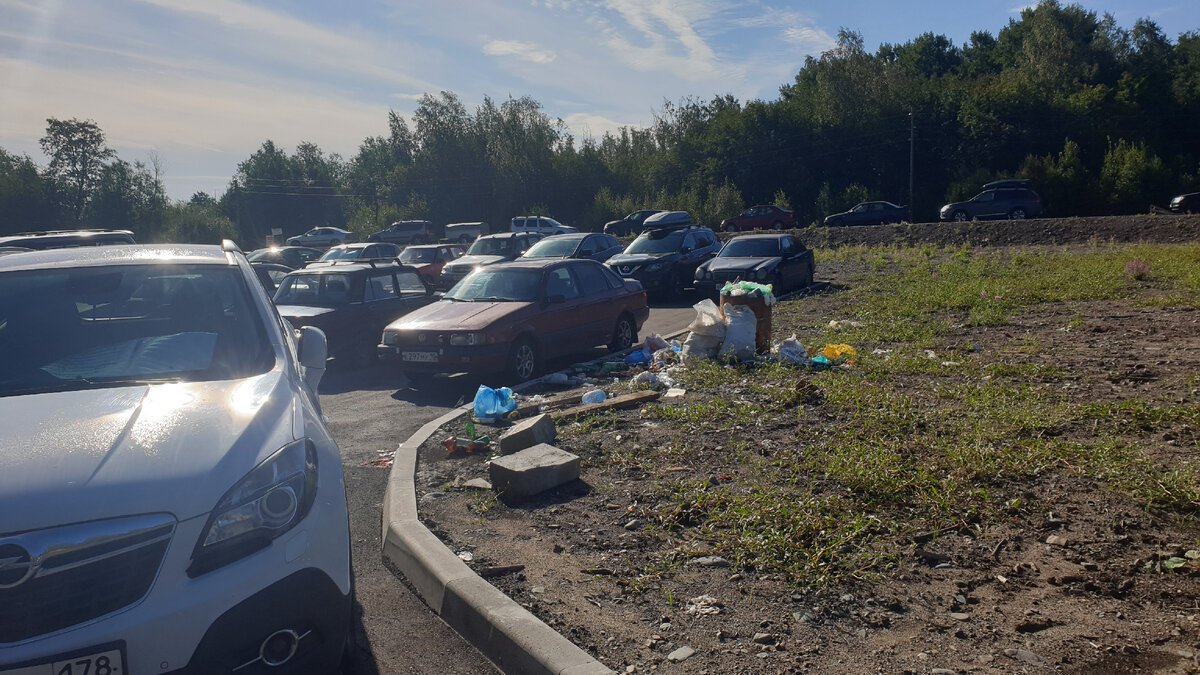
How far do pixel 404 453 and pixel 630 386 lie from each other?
293 centimetres

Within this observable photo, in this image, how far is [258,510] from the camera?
2793 mm

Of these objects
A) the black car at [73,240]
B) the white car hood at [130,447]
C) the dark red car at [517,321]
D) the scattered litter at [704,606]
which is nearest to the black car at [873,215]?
the dark red car at [517,321]

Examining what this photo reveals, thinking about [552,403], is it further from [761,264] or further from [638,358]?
[761,264]

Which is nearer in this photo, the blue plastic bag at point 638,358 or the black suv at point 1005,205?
the blue plastic bag at point 638,358

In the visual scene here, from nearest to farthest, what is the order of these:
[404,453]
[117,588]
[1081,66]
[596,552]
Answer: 1. [117,588]
2. [596,552]
3. [404,453]
4. [1081,66]

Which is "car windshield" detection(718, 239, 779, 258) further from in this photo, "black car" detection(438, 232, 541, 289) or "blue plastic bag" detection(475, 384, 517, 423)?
"blue plastic bag" detection(475, 384, 517, 423)

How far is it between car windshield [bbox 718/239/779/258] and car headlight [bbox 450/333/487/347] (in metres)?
10.8

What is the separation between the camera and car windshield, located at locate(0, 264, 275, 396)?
140 inches

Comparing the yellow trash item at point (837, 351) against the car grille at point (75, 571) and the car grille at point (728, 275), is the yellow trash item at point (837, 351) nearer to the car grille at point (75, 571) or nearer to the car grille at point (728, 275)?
the car grille at point (75, 571)

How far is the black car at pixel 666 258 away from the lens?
777 inches

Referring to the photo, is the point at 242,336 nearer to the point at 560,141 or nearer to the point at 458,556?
the point at 458,556

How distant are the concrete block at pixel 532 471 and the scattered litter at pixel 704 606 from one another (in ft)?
6.22

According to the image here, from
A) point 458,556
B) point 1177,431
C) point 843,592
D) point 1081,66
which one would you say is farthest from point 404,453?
point 1081,66

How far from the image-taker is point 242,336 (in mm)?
3949
